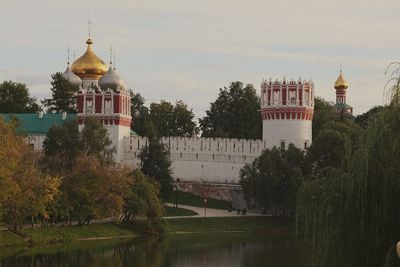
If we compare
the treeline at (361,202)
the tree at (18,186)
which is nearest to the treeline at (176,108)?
the tree at (18,186)

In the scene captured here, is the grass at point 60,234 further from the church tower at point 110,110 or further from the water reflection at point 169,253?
the church tower at point 110,110

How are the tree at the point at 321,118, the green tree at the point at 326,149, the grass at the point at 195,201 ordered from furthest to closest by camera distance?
the tree at the point at 321,118 → the grass at the point at 195,201 → the green tree at the point at 326,149

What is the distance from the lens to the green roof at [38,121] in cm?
7300

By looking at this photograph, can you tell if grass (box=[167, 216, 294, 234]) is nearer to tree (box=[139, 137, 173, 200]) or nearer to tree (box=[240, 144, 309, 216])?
tree (box=[240, 144, 309, 216])

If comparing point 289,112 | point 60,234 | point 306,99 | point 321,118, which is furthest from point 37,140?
point 60,234

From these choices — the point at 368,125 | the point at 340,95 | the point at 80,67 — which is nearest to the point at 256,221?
the point at 80,67

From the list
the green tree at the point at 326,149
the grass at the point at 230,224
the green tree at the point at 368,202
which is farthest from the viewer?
the green tree at the point at 326,149

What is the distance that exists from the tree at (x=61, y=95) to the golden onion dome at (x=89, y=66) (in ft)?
4.14

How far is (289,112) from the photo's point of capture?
70.2m

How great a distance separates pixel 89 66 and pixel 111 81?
7986mm

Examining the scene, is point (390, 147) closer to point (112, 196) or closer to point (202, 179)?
point (112, 196)

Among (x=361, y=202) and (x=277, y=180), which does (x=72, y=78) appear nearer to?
(x=277, y=180)

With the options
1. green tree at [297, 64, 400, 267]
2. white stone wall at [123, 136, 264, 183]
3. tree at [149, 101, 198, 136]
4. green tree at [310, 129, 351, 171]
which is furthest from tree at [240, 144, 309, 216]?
A: green tree at [297, 64, 400, 267]

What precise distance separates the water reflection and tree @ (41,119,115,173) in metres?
9.46
